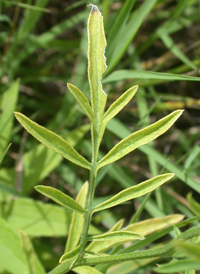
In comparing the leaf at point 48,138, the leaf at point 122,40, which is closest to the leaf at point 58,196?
the leaf at point 48,138

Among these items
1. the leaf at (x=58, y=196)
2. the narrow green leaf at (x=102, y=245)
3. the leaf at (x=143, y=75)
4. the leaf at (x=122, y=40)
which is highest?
the leaf at (x=122, y=40)

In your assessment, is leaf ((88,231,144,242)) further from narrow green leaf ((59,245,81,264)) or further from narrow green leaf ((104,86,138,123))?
narrow green leaf ((104,86,138,123))

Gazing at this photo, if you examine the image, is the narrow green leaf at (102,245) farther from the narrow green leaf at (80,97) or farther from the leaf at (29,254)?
the narrow green leaf at (80,97)

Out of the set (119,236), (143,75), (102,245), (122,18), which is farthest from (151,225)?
(122,18)

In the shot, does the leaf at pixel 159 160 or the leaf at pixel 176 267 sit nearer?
the leaf at pixel 176 267

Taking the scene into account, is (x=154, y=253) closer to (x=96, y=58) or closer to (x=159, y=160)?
(x=96, y=58)

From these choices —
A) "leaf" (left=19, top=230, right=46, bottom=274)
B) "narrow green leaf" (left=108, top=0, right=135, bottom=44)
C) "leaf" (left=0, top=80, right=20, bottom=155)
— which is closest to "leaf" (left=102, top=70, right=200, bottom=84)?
"narrow green leaf" (left=108, top=0, right=135, bottom=44)
